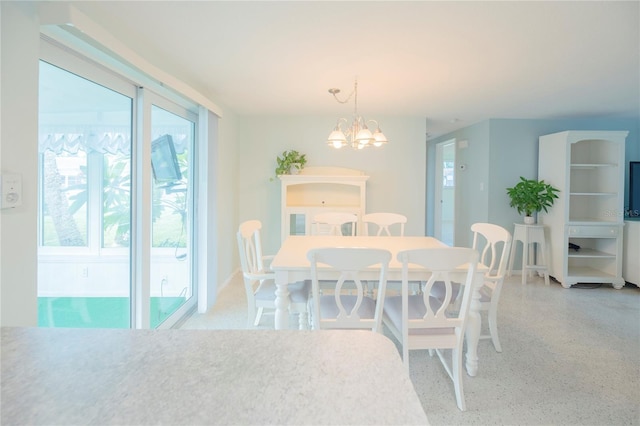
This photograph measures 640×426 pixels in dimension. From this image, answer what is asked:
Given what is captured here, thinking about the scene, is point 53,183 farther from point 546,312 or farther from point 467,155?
point 467,155

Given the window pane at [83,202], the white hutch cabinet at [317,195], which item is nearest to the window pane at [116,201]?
the window pane at [83,202]

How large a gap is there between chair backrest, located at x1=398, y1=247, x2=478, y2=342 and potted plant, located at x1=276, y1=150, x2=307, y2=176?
2767 mm

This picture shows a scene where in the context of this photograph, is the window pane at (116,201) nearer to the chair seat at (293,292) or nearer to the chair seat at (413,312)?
the chair seat at (293,292)

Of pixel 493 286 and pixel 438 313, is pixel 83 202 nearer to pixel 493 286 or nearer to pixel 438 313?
pixel 438 313

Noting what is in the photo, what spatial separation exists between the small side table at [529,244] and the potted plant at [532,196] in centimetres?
12

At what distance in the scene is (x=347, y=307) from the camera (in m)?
2.17

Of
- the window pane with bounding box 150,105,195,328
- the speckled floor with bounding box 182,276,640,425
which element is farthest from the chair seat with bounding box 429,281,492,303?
the window pane with bounding box 150,105,195,328

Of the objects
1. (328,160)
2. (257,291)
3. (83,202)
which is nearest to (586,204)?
(328,160)

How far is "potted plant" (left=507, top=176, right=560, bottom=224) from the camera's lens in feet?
13.7

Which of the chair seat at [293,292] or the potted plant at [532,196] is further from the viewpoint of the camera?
the potted plant at [532,196]

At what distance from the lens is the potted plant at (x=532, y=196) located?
13.7 ft

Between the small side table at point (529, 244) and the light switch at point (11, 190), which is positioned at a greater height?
the light switch at point (11, 190)

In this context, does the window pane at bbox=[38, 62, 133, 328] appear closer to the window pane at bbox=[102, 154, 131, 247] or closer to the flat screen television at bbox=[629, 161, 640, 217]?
the window pane at bbox=[102, 154, 131, 247]

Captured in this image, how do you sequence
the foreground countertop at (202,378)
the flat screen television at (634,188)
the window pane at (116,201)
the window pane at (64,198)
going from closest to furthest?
the foreground countertop at (202,378), the window pane at (64,198), the window pane at (116,201), the flat screen television at (634,188)
